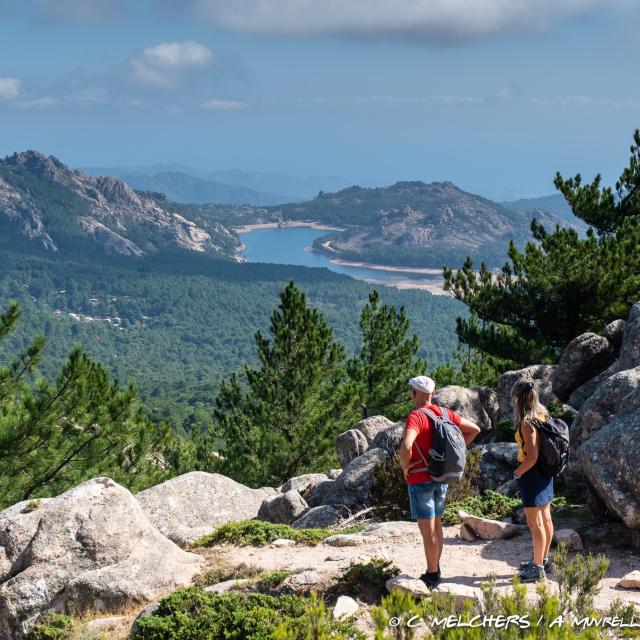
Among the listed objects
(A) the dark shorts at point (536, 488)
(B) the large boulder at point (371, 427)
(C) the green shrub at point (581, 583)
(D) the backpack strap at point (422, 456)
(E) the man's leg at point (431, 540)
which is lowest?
(B) the large boulder at point (371, 427)

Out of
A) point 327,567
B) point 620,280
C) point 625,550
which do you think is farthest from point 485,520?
point 620,280

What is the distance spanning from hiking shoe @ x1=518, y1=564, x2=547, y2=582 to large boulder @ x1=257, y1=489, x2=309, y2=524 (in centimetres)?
831

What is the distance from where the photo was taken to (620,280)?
22.7 meters

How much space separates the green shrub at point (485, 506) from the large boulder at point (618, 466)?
2260mm

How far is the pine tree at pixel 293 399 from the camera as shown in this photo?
28297mm

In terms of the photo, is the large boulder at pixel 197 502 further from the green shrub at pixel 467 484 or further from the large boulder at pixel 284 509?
the green shrub at pixel 467 484

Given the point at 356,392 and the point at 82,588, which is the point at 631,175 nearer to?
the point at 356,392

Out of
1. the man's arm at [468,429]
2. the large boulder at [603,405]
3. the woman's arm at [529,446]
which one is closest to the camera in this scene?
the woman's arm at [529,446]

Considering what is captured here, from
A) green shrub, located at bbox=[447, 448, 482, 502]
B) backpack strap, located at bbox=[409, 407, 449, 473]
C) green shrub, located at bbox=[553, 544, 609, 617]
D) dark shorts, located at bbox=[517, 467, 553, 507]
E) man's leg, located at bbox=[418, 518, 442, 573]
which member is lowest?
green shrub, located at bbox=[447, 448, 482, 502]

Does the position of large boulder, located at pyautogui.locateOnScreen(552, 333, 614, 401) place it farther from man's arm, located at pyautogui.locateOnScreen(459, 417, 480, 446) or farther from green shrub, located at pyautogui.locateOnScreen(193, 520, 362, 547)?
man's arm, located at pyautogui.locateOnScreen(459, 417, 480, 446)

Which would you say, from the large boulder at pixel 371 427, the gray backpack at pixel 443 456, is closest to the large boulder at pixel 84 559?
the gray backpack at pixel 443 456

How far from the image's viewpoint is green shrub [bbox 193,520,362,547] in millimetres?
11953

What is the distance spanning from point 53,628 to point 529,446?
6665mm

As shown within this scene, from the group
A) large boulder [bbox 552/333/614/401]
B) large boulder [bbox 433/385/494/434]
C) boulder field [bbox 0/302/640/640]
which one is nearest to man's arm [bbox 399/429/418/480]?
boulder field [bbox 0/302/640/640]
